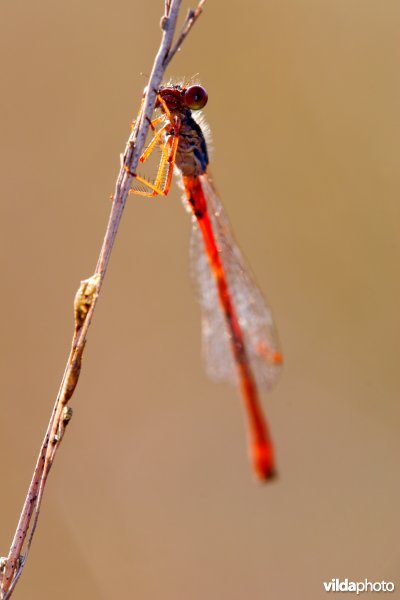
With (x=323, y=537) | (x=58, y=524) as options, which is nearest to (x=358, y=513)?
(x=323, y=537)

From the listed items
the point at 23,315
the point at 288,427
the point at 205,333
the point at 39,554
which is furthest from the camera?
the point at 288,427

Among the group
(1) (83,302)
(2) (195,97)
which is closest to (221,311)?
(2) (195,97)

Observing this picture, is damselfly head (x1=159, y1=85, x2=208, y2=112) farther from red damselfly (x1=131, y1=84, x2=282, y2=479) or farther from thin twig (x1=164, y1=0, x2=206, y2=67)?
thin twig (x1=164, y1=0, x2=206, y2=67)

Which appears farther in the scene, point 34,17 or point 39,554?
point 34,17

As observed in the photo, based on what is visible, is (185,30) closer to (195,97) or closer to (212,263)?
(195,97)

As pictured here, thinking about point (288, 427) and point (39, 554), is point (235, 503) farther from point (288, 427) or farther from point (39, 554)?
point (39, 554)

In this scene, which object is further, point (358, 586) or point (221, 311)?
point (358, 586)

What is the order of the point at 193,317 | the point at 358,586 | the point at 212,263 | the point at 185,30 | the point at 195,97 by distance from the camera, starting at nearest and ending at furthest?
the point at 185,30
the point at 195,97
the point at 212,263
the point at 358,586
the point at 193,317
